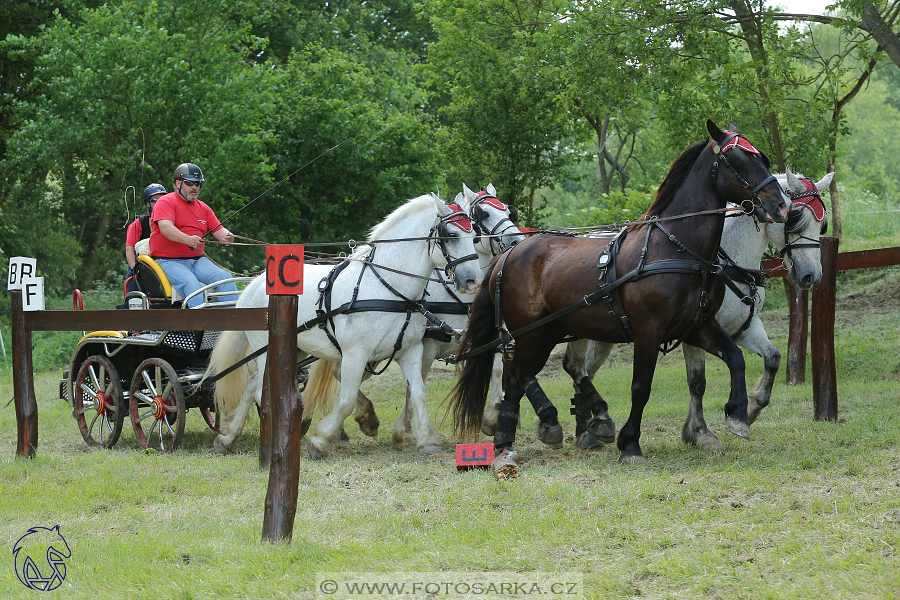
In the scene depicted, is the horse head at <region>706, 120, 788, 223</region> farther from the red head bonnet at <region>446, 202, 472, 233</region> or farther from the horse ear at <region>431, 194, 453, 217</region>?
the horse ear at <region>431, 194, 453, 217</region>

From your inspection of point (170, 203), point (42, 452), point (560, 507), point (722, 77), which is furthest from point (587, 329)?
point (722, 77)

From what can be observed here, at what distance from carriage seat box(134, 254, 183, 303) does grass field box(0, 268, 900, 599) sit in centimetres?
139

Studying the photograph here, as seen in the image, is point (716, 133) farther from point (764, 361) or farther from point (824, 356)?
point (824, 356)

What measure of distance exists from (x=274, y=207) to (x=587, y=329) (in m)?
13.6

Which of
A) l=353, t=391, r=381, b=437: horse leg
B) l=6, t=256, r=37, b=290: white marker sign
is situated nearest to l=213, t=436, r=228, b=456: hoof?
l=353, t=391, r=381, b=437: horse leg

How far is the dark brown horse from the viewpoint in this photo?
19.4 ft

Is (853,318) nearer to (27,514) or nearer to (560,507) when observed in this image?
(560,507)

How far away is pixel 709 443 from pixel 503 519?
2569 millimetres

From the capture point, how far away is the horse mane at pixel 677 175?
624 centimetres

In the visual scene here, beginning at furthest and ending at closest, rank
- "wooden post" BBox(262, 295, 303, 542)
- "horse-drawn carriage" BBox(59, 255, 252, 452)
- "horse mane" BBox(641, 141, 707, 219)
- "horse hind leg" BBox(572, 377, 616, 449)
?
"horse-drawn carriage" BBox(59, 255, 252, 452) → "horse hind leg" BBox(572, 377, 616, 449) → "horse mane" BBox(641, 141, 707, 219) → "wooden post" BBox(262, 295, 303, 542)

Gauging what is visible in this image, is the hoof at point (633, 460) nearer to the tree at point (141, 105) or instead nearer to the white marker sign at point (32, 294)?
the white marker sign at point (32, 294)

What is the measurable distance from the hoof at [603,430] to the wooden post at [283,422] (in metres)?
3.27

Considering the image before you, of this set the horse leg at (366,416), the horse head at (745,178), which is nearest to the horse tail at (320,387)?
the horse leg at (366,416)

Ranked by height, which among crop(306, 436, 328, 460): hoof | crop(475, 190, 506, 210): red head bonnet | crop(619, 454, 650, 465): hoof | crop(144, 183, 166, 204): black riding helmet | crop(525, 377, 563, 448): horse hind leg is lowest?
crop(306, 436, 328, 460): hoof
